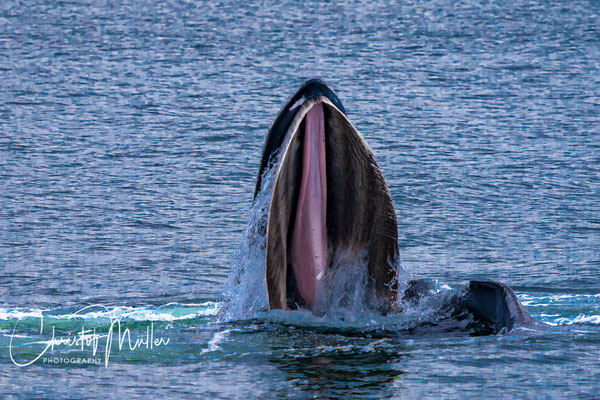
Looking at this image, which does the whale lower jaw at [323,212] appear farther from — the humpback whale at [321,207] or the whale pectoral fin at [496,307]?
the whale pectoral fin at [496,307]

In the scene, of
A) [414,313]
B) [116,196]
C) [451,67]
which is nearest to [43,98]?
[116,196]

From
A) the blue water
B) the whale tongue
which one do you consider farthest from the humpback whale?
the blue water

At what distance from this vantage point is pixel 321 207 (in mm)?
8031

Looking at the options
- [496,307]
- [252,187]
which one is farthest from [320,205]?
[252,187]

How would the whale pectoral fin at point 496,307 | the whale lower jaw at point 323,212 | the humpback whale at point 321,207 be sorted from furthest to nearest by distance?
the whale pectoral fin at point 496,307, the whale lower jaw at point 323,212, the humpback whale at point 321,207

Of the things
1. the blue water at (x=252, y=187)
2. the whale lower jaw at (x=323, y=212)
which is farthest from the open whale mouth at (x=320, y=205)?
the blue water at (x=252, y=187)

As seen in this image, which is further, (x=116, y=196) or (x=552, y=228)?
(x=116, y=196)

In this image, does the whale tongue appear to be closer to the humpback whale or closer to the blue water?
the humpback whale

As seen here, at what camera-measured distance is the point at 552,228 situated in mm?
13109

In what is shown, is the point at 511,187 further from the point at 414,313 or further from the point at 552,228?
the point at 414,313

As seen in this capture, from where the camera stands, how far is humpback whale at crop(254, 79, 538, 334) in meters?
7.71

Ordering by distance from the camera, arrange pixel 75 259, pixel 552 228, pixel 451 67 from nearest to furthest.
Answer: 1. pixel 75 259
2. pixel 552 228
3. pixel 451 67

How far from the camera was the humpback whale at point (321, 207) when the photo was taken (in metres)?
7.71

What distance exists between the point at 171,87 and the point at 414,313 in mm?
12913
